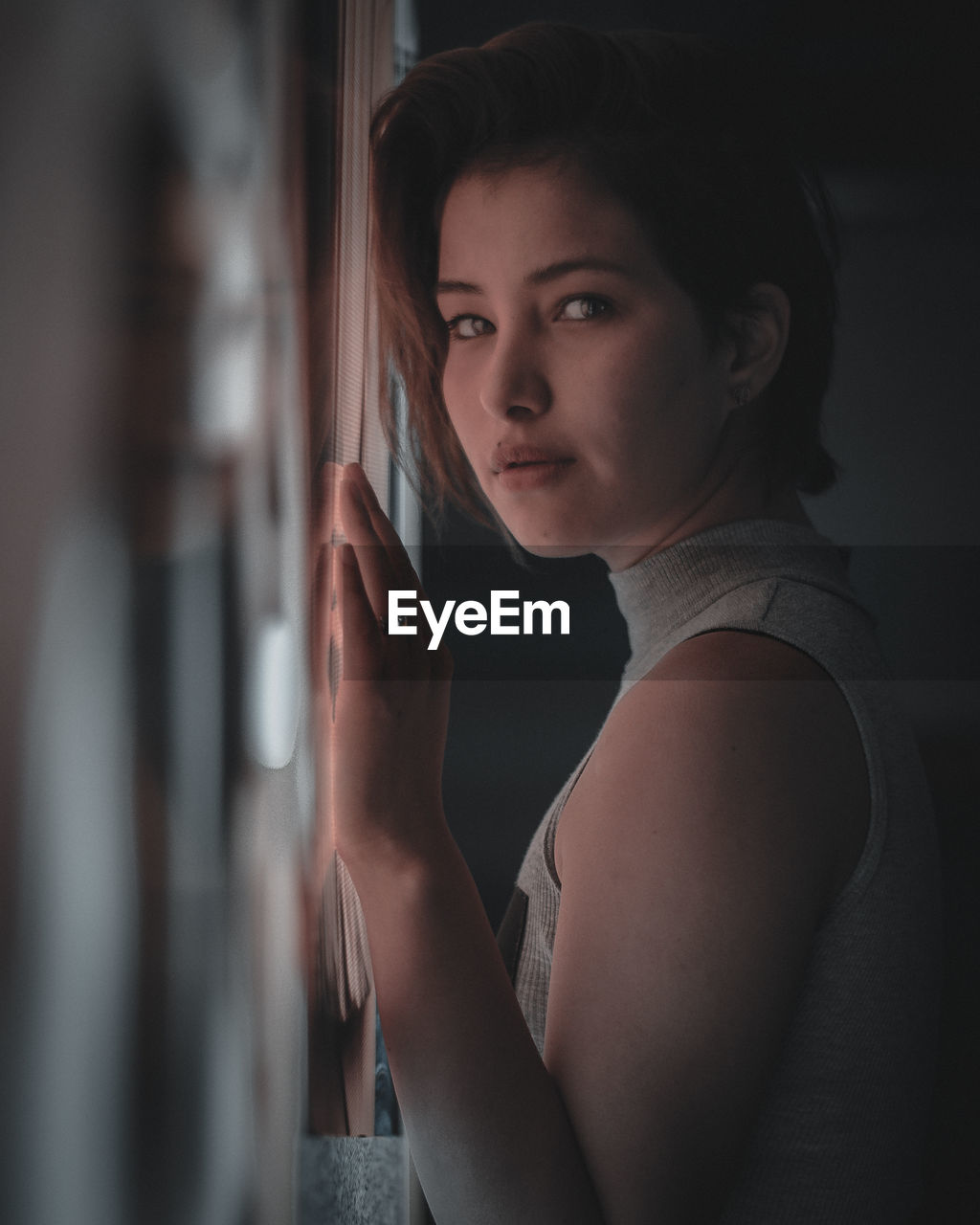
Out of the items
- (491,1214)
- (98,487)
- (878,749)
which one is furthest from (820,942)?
(98,487)

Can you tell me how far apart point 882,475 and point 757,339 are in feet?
0.52

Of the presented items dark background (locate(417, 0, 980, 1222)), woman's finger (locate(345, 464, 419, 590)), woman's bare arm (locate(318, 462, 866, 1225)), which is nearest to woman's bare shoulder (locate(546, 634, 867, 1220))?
woman's bare arm (locate(318, 462, 866, 1225))

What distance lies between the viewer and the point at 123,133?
0.61 m

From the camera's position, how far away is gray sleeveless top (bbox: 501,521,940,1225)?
62 centimetres

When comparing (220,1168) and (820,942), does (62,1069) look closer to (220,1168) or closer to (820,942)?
(220,1168)

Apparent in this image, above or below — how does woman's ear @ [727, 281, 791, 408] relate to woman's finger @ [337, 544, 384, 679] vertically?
above

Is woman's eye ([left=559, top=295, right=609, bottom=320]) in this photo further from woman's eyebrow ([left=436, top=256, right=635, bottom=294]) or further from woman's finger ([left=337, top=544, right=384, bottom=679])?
woman's finger ([left=337, top=544, right=384, bottom=679])

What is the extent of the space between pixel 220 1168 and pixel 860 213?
87 centimetres

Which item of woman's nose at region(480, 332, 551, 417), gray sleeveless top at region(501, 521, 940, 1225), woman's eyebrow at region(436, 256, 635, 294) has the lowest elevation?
gray sleeveless top at region(501, 521, 940, 1225)

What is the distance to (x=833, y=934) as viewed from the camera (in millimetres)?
613

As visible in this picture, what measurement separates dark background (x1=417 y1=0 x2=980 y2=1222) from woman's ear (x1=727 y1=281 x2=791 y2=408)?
6cm

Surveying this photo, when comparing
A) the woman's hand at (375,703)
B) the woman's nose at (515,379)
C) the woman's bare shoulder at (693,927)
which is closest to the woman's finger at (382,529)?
the woman's hand at (375,703)

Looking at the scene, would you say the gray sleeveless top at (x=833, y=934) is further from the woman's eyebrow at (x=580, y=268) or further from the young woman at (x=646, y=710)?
the woman's eyebrow at (x=580, y=268)

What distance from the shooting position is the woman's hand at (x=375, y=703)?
68cm
